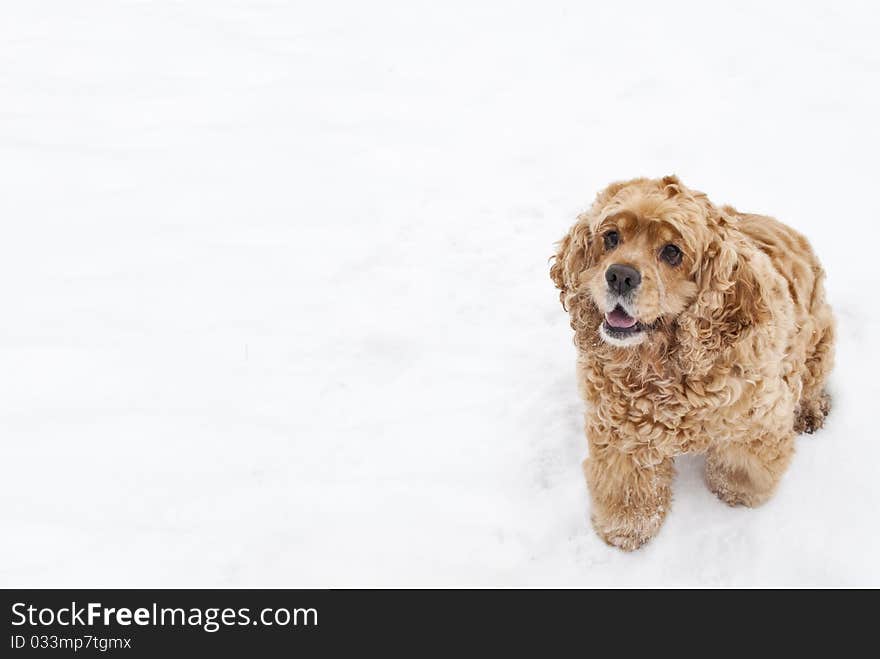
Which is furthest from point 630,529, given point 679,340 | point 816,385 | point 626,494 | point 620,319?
point 816,385

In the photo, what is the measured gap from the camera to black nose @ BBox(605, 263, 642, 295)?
9.15ft

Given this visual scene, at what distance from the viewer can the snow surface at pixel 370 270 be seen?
3555 millimetres

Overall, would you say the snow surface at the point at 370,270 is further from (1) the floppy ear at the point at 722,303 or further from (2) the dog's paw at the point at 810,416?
(1) the floppy ear at the point at 722,303

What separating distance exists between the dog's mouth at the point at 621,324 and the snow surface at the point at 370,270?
1.14 m

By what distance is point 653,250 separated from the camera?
2867 millimetres

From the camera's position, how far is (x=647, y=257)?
112 inches

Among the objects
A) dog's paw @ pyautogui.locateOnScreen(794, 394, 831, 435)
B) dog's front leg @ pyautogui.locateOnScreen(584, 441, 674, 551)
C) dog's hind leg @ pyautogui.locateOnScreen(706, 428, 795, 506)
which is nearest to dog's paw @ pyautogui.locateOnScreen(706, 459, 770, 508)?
dog's hind leg @ pyautogui.locateOnScreen(706, 428, 795, 506)

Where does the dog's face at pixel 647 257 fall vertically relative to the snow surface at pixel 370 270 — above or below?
above

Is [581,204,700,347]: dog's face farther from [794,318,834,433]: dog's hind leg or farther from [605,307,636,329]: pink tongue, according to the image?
[794,318,834,433]: dog's hind leg

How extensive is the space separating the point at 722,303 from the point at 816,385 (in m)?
1.24

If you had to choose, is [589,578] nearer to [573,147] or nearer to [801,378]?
[801,378]

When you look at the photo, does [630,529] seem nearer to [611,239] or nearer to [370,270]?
[611,239]

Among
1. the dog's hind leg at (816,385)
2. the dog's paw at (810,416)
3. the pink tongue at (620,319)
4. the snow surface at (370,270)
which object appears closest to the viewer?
the pink tongue at (620,319)

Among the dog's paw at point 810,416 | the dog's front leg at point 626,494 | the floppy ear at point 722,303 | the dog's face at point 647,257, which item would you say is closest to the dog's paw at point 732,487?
the dog's front leg at point 626,494
